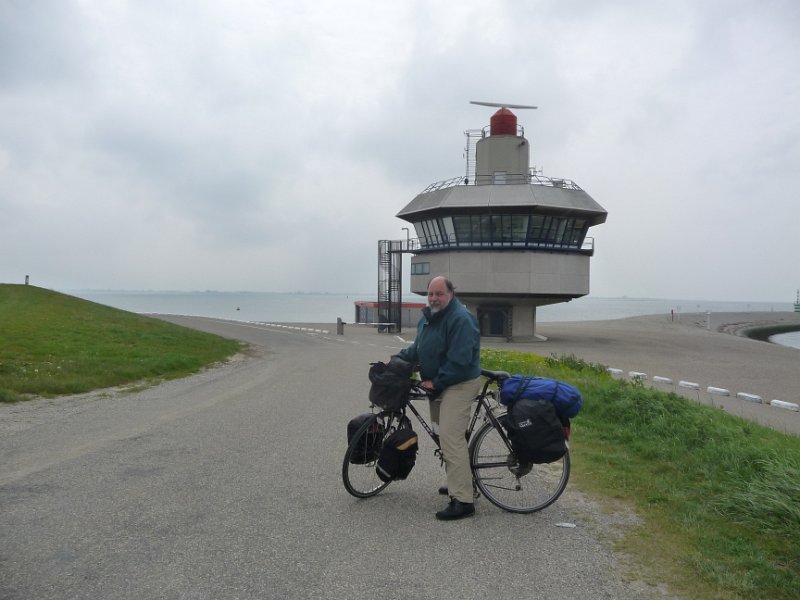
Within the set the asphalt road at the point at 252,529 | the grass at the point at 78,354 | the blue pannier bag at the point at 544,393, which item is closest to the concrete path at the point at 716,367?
the blue pannier bag at the point at 544,393

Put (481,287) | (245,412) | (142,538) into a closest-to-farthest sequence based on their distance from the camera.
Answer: (142,538) → (245,412) → (481,287)

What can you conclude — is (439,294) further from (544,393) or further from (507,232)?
(507,232)

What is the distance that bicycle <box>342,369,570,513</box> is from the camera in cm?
576

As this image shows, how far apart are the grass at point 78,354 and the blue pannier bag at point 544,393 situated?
10.2 m

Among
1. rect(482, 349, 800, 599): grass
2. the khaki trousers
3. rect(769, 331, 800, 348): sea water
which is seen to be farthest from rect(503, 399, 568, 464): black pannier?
rect(769, 331, 800, 348): sea water

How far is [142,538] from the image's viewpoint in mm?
4848

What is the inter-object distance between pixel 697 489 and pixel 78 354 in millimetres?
16605

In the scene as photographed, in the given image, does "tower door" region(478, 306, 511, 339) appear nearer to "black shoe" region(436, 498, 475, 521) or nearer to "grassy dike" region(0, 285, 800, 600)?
"grassy dike" region(0, 285, 800, 600)

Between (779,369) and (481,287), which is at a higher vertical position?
(481,287)

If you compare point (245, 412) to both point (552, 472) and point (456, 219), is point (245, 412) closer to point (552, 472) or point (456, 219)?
point (552, 472)

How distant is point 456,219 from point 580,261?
918cm

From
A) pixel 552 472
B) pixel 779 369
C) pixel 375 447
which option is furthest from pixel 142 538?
pixel 779 369

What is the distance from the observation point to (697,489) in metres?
6.25

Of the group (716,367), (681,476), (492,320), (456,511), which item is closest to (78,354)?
(456,511)
